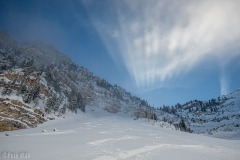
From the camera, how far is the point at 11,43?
147125 mm

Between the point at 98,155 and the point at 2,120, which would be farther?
the point at 2,120

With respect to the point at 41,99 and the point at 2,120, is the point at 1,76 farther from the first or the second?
the point at 2,120

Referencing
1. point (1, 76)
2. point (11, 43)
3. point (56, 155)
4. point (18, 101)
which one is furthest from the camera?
point (11, 43)

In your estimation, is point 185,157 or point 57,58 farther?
point 57,58

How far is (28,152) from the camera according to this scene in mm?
12227

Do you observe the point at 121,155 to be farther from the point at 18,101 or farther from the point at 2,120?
the point at 18,101

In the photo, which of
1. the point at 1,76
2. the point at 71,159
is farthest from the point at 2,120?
the point at 71,159

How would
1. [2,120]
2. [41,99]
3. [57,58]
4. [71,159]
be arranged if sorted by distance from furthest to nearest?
[57,58] < [41,99] < [2,120] < [71,159]

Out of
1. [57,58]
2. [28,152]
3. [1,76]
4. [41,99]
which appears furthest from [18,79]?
[57,58]

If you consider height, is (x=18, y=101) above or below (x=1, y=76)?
below

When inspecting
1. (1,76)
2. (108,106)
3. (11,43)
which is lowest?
(1,76)

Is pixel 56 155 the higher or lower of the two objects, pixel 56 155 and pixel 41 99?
the lower

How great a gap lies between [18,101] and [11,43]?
377ft

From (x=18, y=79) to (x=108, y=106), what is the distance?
266 ft
